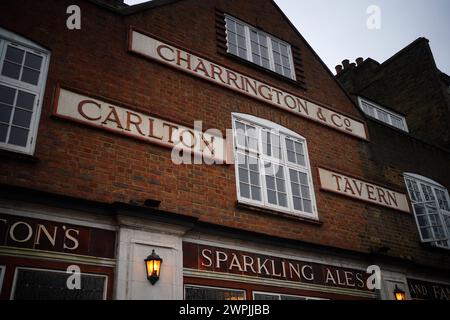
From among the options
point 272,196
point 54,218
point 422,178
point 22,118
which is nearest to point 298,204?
point 272,196

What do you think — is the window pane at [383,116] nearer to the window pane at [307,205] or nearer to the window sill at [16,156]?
the window pane at [307,205]

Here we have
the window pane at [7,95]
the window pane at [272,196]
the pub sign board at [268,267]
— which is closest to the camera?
the window pane at [7,95]

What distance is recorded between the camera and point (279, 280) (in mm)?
7445

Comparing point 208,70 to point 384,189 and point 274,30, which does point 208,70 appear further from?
point 384,189

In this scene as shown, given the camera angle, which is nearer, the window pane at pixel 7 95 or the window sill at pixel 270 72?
the window pane at pixel 7 95

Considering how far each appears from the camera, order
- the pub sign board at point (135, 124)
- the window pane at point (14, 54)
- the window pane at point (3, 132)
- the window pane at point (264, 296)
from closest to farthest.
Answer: the window pane at point (3, 132) < the window pane at point (14, 54) < the pub sign board at point (135, 124) < the window pane at point (264, 296)

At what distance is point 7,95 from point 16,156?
3.76 feet

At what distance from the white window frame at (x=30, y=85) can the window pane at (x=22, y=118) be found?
0.19 ft

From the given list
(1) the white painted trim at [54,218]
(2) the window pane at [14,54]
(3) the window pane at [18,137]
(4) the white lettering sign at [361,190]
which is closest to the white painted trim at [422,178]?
(4) the white lettering sign at [361,190]

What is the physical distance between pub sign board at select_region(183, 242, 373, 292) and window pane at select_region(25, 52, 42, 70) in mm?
3772

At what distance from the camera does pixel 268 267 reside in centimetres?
745

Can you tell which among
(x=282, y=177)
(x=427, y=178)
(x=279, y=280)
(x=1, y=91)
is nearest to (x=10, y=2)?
(x=1, y=91)

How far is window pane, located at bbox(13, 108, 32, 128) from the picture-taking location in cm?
612

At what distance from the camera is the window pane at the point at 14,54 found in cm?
651
